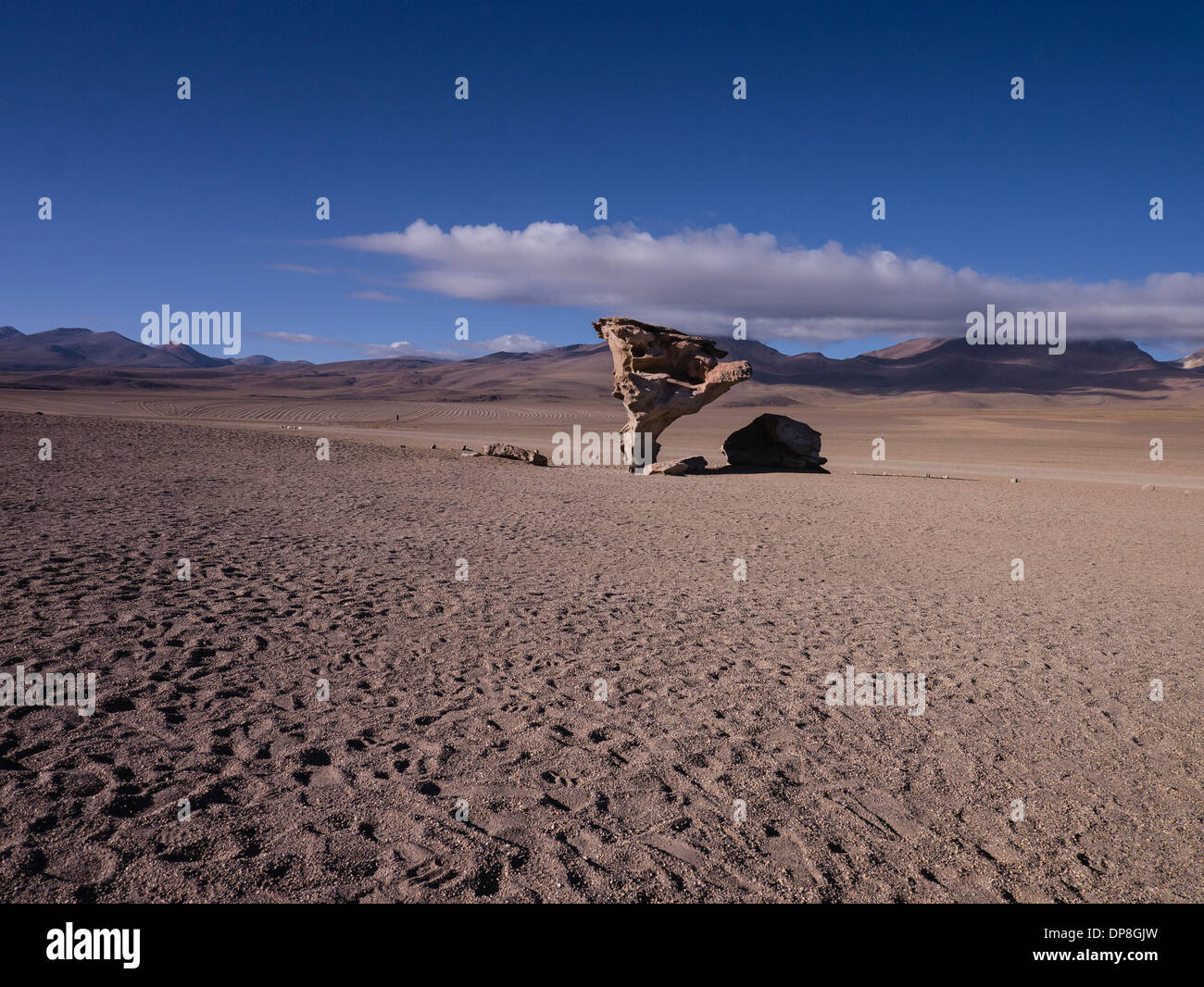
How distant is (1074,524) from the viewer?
47.7 feet

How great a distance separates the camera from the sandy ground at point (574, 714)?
3734mm

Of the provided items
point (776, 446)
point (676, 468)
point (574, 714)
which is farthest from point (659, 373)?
point (574, 714)

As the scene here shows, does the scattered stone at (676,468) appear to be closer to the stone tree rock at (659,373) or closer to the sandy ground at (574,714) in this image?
the stone tree rock at (659,373)

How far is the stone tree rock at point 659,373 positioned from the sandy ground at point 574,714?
1011 centimetres

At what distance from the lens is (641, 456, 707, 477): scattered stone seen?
2066 cm

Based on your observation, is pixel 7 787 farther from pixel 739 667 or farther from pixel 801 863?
pixel 739 667

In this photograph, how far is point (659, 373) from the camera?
74.4 ft

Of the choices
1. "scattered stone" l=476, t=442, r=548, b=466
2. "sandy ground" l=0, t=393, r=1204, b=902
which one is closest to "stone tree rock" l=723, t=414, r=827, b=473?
"scattered stone" l=476, t=442, r=548, b=466
